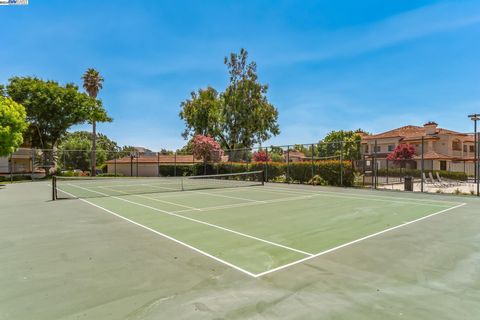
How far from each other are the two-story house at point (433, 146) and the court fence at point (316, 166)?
0.13 meters

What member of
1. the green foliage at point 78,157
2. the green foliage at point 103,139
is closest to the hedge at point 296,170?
the green foliage at point 78,157

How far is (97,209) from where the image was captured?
413 inches

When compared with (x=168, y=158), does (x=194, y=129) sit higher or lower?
higher

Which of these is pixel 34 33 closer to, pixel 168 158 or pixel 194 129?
pixel 194 129

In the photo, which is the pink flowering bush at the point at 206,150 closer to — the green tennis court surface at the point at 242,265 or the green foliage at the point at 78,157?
the green foliage at the point at 78,157

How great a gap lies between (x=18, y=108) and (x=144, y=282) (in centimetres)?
2705

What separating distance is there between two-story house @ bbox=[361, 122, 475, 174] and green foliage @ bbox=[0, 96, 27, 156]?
30.7 m

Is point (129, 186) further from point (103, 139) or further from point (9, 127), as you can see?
point (103, 139)

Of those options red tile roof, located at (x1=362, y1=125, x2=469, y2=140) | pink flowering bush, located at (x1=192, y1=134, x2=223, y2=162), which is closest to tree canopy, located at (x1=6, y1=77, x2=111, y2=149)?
pink flowering bush, located at (x1=192, y1=134, x2=223, y2=162)

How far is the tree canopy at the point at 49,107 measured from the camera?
32641mm

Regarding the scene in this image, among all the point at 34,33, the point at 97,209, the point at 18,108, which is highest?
the point at 34,33

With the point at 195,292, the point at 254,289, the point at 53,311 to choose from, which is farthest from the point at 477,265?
the point at 53,311

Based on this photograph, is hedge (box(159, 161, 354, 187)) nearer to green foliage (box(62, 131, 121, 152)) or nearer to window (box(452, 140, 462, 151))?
window (box(452, 140, 462, 151))

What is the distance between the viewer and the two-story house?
116 feet
